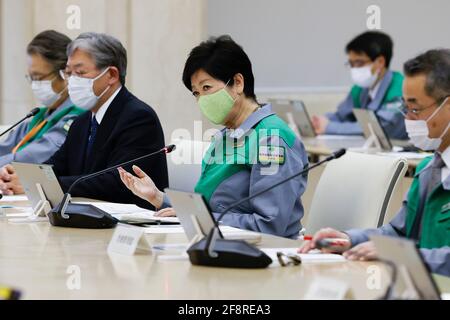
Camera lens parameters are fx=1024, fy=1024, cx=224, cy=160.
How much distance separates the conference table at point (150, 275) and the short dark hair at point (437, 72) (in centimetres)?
63

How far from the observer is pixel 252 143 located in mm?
3648

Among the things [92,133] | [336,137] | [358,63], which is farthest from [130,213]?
[358,63]

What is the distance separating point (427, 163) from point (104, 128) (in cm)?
192

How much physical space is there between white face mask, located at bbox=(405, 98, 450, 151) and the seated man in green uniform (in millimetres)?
2466

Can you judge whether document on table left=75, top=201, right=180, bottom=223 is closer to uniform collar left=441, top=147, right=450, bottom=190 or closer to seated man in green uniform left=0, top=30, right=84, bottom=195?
uniform collar left=441, top=147, right=450, bottom=190

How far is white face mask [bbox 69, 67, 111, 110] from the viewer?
475cm

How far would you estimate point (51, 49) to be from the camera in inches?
219

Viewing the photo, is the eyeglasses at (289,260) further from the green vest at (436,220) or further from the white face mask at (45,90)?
the white face mask at (45,90)

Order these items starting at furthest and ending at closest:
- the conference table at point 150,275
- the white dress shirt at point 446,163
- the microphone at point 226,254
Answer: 1. the white dress shirt at point 446,163
2. the microphone at point 226,254
3. the conference table at point 150,275

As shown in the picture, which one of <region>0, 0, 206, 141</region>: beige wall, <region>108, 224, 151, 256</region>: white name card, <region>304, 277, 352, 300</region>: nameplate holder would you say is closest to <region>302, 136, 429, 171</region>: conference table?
<region>0, 0, 206, 141</region>: beige wall

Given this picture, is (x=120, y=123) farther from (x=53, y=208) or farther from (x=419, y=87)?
(x=419, y=87)

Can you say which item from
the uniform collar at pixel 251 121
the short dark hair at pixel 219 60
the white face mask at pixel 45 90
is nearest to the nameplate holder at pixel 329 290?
the uniform collar at pixel 251 121

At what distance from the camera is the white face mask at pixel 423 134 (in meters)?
3.12

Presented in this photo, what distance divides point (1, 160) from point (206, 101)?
6.77 ft
